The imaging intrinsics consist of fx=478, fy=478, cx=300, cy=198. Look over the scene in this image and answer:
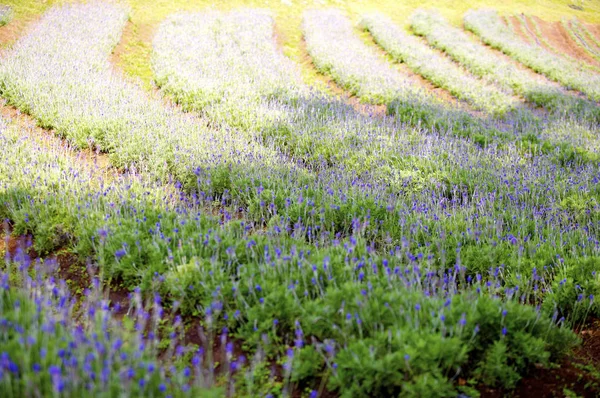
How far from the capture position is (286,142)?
8117 mm

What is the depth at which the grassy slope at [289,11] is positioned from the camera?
14.8 m

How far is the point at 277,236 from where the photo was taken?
4309mm

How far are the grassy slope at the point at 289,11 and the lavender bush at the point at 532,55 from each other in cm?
159

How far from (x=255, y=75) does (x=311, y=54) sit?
Answer: 5.07 meters

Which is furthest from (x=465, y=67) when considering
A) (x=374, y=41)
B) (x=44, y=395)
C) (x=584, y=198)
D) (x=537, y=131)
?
(x=44, y=395)

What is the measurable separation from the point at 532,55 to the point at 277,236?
693 inches

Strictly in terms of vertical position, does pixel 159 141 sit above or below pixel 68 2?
below

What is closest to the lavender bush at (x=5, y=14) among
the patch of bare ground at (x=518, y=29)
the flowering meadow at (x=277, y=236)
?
the flowering meadow at (x=277, y=236)

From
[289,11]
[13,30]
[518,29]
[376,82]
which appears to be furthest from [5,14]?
[518,29]

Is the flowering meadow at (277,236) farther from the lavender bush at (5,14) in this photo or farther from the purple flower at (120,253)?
the lavender bush at (5,14)

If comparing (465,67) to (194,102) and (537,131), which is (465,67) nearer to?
(537,131)

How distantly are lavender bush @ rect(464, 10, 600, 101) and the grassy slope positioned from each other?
1592 mm

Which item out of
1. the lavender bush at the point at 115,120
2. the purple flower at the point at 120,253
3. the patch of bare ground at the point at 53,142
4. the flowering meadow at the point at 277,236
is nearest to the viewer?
the flowering meadow at the point at 277,236

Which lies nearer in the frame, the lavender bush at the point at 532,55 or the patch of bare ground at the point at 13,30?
the patch of bare ground at the point at 13,30
